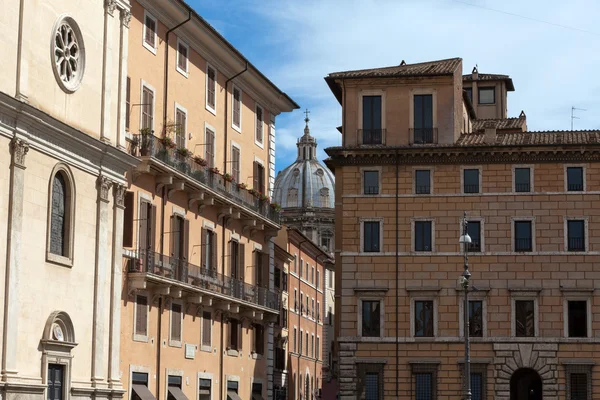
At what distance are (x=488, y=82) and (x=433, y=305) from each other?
20.7 meters

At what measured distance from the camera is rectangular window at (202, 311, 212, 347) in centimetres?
4447

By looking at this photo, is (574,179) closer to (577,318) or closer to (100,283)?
(577,318)

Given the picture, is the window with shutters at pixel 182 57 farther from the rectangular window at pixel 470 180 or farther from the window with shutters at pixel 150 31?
the rectangular window at pixel 470 180

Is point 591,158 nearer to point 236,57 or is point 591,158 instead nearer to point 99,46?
point 236,57

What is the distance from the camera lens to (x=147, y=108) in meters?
40.4

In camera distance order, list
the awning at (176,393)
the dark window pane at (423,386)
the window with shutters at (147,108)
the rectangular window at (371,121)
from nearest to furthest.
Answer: the window with shutters at (147,108) → the awning at (176,393) → the dark window pane at (423,386) → the rectangular window at (371,121)

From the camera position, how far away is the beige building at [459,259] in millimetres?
55469

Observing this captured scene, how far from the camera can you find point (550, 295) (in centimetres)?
5559

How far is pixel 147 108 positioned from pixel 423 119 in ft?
69.0

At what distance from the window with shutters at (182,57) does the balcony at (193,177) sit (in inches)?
126

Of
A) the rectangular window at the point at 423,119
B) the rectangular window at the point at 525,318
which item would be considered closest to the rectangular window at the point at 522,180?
the rectangular window at the point at 423,119

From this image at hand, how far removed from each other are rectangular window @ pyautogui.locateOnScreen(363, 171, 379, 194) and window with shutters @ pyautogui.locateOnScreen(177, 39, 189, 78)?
16.0 metres

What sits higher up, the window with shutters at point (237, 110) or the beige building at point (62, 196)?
the window with shutters at point (237, 110)

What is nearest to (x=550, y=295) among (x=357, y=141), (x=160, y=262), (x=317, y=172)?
(x=357, y=141)
